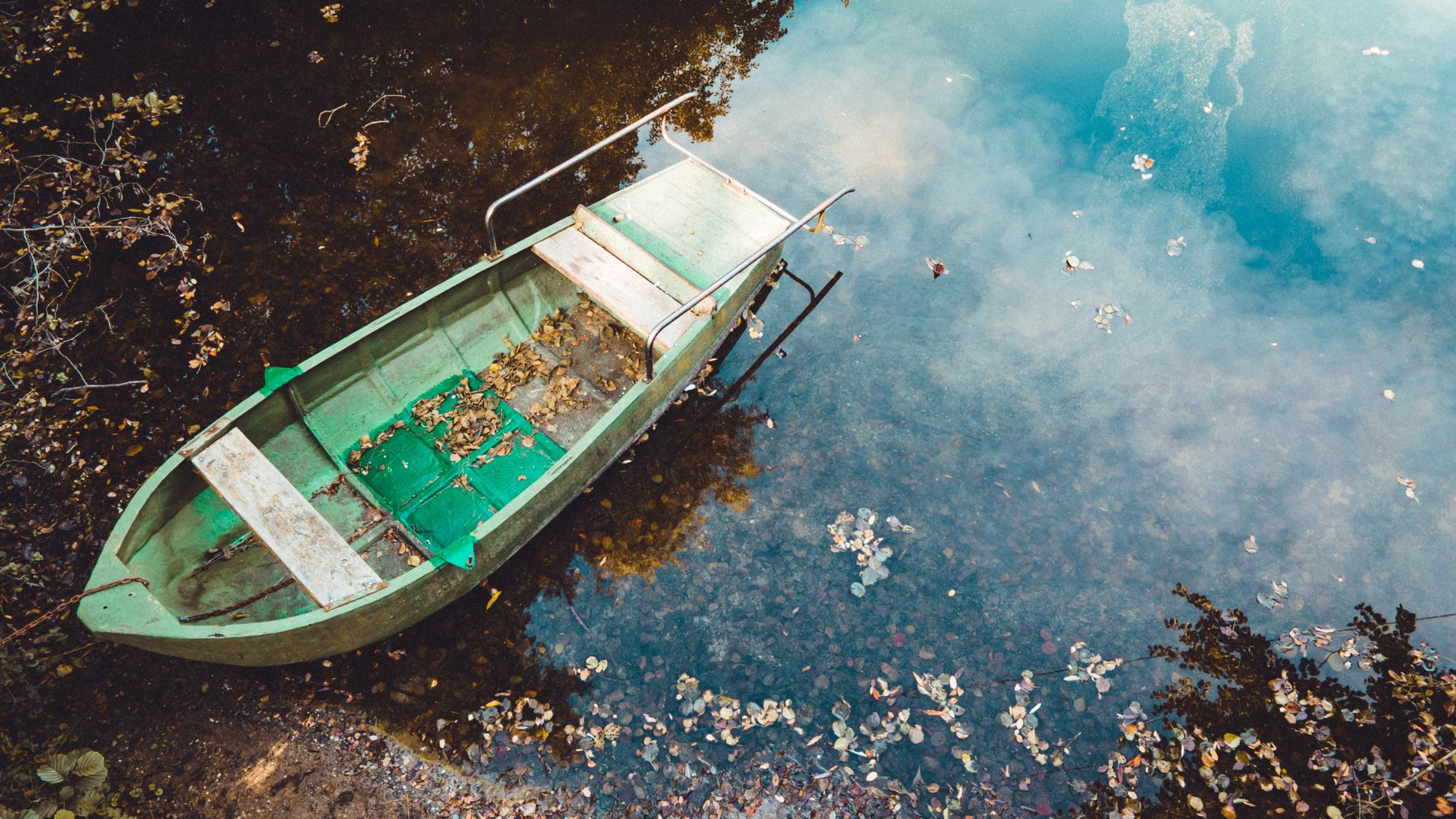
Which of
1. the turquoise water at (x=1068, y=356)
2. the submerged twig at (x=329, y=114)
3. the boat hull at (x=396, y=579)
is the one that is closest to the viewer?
the boat hull at (x=396, y=579)

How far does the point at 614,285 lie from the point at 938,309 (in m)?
4.38

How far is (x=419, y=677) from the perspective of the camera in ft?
22.2

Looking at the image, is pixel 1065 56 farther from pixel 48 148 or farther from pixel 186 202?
pixel 48 148

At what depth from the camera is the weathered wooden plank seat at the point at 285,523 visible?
559cm

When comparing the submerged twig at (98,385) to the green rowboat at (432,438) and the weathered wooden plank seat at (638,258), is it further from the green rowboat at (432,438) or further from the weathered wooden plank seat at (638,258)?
the weathered wooden plank seat at (638,258)

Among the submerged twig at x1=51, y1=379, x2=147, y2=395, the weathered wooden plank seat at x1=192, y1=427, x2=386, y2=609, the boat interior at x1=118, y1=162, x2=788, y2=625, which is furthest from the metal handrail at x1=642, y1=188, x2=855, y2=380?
the submerged twig at x1=51, y1=379, x2=147, y2=395

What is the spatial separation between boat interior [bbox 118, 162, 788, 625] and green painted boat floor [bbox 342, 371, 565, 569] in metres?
0.02

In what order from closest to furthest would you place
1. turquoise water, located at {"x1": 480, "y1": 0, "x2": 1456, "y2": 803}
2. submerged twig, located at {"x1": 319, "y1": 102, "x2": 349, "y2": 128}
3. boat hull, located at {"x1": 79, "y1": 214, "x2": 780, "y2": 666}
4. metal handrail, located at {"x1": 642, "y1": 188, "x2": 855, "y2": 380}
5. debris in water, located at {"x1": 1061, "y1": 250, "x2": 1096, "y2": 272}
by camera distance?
boat hull, located at {"x1": 79, "y1": 214, "x2": 780, "y2": 666}
metal handrail, located at {"x1": 642, "y1": 188, "x2": 855, "y2": 380}
turquoise water, located at {"x1": 480, "y1": 0, "x2": 1456, "y2": 803}
debris in water, located at {"x1": 1061, "y1": 250, "x2": 1096, "y2": 272}
submerged twig, located at {"x1": 319, "y1": 102, "x2": 349, "y2": 128}

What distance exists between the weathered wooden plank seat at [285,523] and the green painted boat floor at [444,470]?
3.25ft

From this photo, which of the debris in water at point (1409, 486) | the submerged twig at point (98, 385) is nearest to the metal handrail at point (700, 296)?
the submerged twig at point (98, 385)

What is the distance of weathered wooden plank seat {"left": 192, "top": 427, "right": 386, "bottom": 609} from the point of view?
5.59 m

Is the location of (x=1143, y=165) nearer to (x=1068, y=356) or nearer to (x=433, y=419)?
(x=1068, y=356)

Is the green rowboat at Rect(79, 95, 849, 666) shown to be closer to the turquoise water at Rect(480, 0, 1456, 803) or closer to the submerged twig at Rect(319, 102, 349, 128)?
the turquoise water at Rect(480, 0, 1456, 803)

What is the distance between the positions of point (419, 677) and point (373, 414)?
8.32 ft
